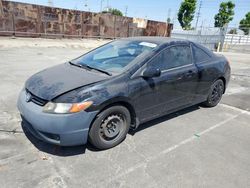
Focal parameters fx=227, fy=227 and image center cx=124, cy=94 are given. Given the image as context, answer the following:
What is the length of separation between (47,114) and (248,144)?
122 inches

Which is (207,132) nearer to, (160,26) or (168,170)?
(168,170)

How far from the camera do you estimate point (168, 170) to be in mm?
2873

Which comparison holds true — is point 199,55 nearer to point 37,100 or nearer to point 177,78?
point 177,78

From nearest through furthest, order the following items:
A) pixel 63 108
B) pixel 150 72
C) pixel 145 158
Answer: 1. pixel 63 108
2. pixel 145 158
3. pixel 150 72

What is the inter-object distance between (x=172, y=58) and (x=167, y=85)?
0.53 m

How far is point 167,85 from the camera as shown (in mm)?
3773

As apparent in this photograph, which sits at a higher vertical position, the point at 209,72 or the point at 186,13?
the point at 186,13

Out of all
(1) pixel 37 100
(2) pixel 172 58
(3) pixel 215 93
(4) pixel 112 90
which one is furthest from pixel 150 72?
(3) pixel 215 93

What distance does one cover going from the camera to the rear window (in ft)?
14.7

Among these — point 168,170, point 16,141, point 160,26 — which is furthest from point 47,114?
point 160,26

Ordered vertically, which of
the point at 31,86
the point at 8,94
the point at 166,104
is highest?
the point at 31,86

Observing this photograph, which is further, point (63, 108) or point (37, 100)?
point (37, 100)

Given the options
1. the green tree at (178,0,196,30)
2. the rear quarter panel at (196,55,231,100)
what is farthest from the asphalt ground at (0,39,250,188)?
the green tree at (178,0,196,30)

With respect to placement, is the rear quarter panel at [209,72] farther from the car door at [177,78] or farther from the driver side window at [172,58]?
the driver side window at [172,58]
